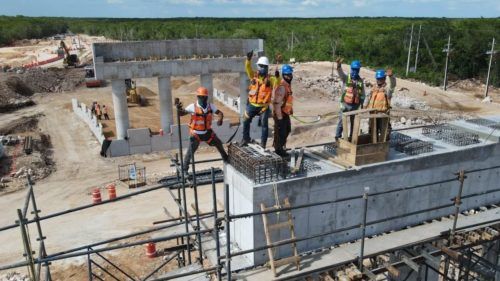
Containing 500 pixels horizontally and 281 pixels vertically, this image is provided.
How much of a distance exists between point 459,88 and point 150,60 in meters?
35.2

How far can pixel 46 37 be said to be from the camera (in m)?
115

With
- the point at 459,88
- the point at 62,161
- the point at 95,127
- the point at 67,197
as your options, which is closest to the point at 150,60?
the point at 95,127

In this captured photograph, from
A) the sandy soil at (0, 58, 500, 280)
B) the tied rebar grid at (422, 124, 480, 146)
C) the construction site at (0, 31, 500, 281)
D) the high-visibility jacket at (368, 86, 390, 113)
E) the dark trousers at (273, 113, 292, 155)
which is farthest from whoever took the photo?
the sandy soil at (0, 58, 500, 280)

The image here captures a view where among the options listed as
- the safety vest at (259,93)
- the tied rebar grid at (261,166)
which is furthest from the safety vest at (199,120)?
the safety vest at (259,93)

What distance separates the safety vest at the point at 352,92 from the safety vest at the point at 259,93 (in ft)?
7.06

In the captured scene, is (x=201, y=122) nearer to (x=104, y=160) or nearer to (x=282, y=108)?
(x=282, y=108)

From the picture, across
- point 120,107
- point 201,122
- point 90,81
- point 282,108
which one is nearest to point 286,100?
point 282,108

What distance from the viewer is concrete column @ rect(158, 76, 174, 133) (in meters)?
27.2

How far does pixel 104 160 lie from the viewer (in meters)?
25.6

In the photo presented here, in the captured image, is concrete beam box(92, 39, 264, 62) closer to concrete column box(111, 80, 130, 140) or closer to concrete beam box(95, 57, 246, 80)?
concrete beam box(95, 57, 246, 80)

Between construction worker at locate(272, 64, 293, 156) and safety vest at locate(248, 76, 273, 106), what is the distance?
0.44 meters

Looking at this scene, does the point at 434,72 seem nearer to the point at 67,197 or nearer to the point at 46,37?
the point at 67,197

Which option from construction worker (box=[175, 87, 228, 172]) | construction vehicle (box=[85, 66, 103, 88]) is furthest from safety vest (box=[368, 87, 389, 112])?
construction vehicle (box=[85, 66, 103, 88])

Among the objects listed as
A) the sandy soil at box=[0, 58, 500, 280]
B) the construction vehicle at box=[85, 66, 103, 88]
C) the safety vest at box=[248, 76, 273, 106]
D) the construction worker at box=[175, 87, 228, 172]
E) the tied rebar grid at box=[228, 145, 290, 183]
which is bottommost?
the sandy soil at box=[0, 58, 500, 280]
